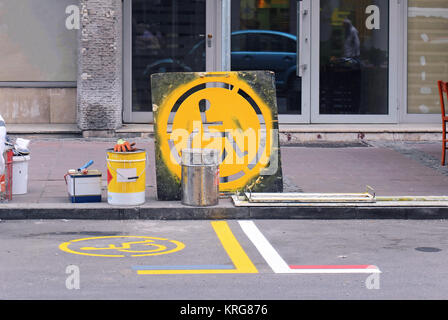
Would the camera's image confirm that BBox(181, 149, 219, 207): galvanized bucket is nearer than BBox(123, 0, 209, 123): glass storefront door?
Yes

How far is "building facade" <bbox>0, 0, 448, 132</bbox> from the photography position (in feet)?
55.0

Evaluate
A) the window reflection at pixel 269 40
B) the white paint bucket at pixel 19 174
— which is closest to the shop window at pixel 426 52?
the window reflection at pixel 269 40

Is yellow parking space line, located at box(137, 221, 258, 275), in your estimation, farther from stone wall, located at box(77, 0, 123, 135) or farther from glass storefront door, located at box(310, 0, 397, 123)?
glass storefront door, located at box(310, 0, 397, 123)

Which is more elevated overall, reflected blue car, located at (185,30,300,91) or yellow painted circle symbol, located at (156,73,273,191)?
reflected blue car, located at (185,30,300,91)

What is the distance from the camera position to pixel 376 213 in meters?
10.5

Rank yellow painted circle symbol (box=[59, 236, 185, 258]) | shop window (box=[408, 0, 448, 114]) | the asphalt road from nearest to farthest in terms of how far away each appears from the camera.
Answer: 1. the asphalt road
2. yellow painted circle symbol (box=[59, 236, 185, 258])
3. shop window (box=[408, 0, 448, 114])

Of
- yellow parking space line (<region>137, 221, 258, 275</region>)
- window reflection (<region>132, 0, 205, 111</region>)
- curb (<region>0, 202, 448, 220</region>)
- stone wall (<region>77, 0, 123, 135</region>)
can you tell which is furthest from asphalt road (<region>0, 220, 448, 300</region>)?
window reflection (<region>132, 0, 205, 111</region>)

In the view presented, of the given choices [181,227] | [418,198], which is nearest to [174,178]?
[181,227]

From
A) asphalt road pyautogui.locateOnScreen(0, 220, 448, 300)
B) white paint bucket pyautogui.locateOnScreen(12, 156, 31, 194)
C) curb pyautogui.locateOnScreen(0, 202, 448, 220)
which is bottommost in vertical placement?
asphalt road pyautogui.locateOnScreen(0, 220, 448, 300)

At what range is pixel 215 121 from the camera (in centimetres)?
1090

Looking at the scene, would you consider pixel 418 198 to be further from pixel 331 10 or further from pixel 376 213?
pixel 331 10

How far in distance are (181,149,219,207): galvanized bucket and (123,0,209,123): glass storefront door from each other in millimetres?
6570

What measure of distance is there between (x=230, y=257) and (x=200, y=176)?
2.24 meters

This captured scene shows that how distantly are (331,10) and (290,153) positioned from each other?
3511 mm
